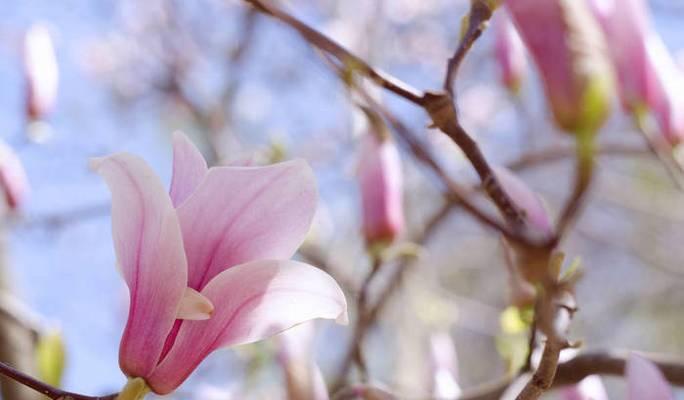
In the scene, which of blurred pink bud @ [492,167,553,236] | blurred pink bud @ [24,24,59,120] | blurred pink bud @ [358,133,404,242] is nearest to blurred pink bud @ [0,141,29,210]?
blurred pink bud @ [24,24,59,120]

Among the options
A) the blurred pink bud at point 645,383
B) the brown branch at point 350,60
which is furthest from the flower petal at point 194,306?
the blurred pink bud at point 645,383

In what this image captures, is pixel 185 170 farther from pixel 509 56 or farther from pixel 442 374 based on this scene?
pixel 509 56

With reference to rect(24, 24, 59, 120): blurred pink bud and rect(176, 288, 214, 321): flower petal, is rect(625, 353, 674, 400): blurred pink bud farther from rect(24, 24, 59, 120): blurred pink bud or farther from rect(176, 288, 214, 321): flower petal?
rect(24, 24, 59, 120): blurred pink bud

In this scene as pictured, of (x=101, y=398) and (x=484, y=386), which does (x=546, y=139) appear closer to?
(x=484, y=386)

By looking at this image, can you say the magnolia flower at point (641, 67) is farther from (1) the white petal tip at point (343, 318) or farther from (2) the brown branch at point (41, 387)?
(2) the brown branch at point (41, 387)

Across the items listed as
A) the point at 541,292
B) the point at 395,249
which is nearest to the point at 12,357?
the point at 395,249
